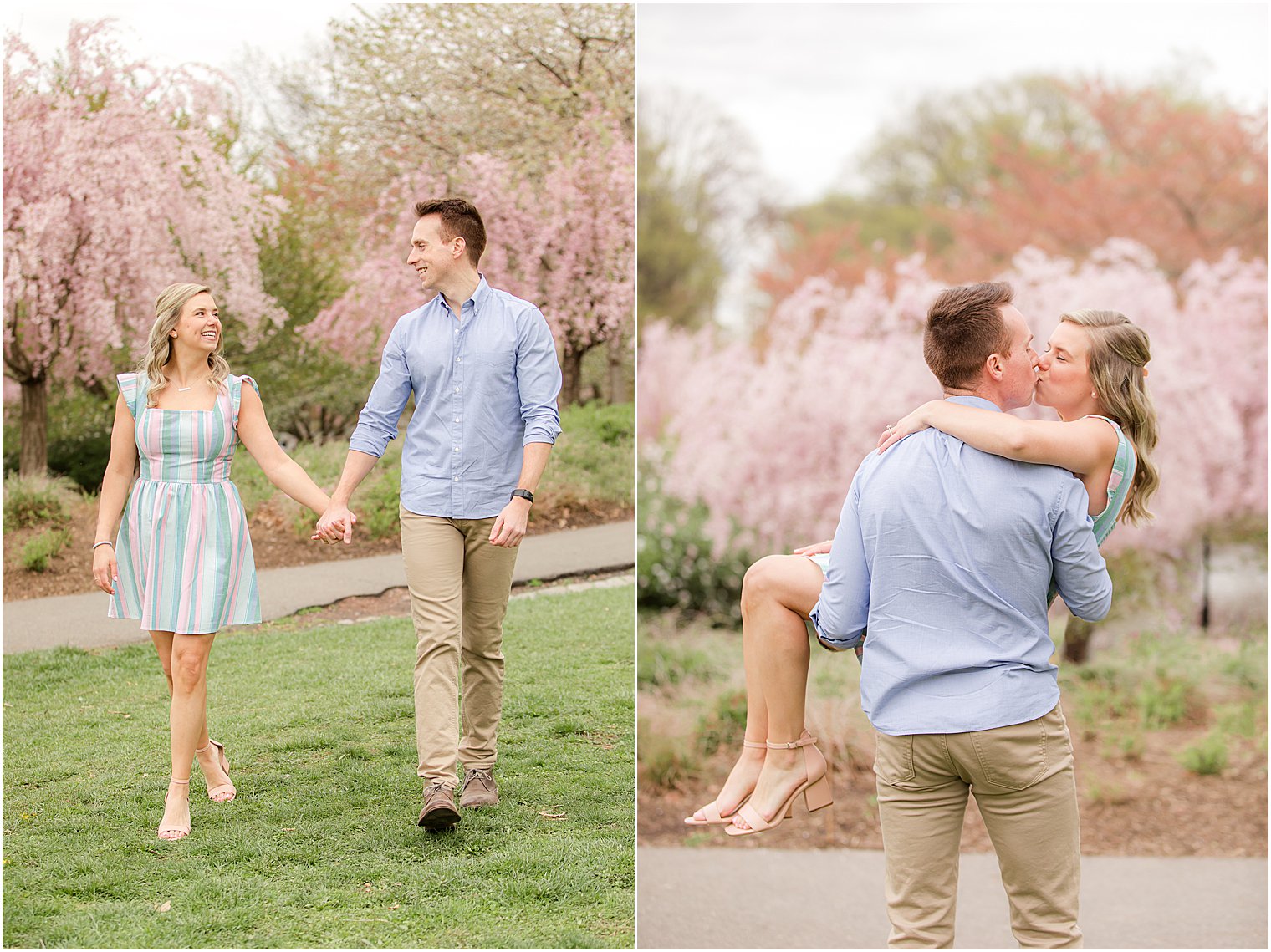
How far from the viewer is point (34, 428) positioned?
11.4ft

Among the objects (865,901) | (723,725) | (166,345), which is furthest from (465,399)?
(723,725)

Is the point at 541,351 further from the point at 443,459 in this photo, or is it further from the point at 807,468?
the point at 807,468

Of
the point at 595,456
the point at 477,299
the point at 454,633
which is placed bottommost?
the point at 454,633

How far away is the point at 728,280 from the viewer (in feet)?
30.1

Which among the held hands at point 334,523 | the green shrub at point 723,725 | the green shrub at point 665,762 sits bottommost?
the green shrub at point 665,762

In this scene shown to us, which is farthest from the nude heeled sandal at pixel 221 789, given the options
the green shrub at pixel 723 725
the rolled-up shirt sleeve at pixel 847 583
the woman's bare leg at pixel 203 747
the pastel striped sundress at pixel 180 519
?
the green shrub at pixel 723 725

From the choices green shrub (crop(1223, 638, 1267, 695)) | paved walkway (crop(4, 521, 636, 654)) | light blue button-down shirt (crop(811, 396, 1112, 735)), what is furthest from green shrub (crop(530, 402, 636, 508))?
green shrub (crop(1223, 638, 1267, 695))

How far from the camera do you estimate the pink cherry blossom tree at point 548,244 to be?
143 inches

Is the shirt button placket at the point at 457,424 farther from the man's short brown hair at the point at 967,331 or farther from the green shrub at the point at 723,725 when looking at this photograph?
the green shrub at the point at 723,725

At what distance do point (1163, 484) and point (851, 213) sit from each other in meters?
5.99

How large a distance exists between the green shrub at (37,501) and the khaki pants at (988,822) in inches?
93.5

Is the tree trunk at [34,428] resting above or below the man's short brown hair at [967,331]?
below

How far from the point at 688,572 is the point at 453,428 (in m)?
3.05

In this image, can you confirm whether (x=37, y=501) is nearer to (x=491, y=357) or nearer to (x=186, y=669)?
(x=186, y=669)
